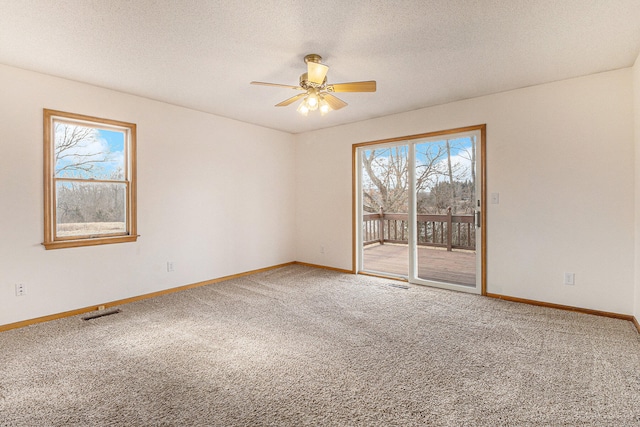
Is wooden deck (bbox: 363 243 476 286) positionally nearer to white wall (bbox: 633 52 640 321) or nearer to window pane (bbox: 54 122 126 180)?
white wall (bbox: 633 52 640 321)

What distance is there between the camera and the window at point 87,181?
3207 mm

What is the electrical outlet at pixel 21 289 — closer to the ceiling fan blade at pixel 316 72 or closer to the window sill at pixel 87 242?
the window sill at pixel 87 242

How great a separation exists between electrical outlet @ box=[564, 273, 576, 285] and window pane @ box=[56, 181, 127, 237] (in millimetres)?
5012

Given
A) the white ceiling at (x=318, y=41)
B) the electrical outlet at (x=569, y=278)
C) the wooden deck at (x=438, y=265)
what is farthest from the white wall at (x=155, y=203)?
the electrical outlet at (x=569, y=278)

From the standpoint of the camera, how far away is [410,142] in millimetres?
4512

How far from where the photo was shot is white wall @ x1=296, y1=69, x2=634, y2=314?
3084 mm

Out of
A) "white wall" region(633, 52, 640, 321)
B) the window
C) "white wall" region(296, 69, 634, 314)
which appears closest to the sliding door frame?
"white wall" region(296, 69, 634, 314)

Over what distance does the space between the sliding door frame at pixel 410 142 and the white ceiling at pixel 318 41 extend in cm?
63

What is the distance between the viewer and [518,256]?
12.0 ft

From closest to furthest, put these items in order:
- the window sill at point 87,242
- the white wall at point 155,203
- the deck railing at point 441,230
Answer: the white wall at point 155,203
the window sill at point 87,242
the deck railing at point 441,230

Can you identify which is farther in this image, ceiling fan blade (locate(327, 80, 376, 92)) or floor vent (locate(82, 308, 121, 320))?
floor vent (locate(82, 308, 121, 320))

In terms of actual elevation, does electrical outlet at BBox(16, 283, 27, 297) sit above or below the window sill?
below

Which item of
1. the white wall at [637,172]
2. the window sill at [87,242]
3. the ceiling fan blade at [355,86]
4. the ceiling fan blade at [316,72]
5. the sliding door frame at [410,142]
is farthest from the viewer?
the sliding door frame at [410,142]

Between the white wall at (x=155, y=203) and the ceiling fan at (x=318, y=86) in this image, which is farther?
the white wall at (x=155, y=203)
